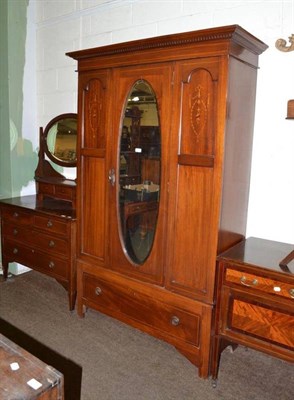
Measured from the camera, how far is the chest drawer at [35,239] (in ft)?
9.17

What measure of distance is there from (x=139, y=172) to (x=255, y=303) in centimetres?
104

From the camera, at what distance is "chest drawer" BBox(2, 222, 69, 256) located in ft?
9.17

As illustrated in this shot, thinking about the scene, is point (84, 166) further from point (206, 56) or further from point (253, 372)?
point (253, 372)

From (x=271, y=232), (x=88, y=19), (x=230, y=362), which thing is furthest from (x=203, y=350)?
(x=88, y=19)

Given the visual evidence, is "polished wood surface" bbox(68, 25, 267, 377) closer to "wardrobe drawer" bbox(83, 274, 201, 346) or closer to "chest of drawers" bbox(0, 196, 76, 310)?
"wardrobe drawer" bbox(83, 274, 201, 346)

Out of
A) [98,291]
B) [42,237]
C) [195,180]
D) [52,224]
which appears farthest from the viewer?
[42,237]

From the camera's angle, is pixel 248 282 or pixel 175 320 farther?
pixel 175 320

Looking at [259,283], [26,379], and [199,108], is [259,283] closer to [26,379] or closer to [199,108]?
[199,108]

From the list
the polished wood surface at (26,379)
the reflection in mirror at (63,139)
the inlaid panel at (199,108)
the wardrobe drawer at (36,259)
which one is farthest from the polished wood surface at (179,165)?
the polished wood surface at (26,379)

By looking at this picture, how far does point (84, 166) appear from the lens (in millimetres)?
2500

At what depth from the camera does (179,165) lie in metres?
1.99

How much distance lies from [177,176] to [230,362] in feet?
4.05

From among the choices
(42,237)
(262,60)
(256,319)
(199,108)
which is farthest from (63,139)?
(256,319)

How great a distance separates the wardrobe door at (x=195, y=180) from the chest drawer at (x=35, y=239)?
3.52 feet
